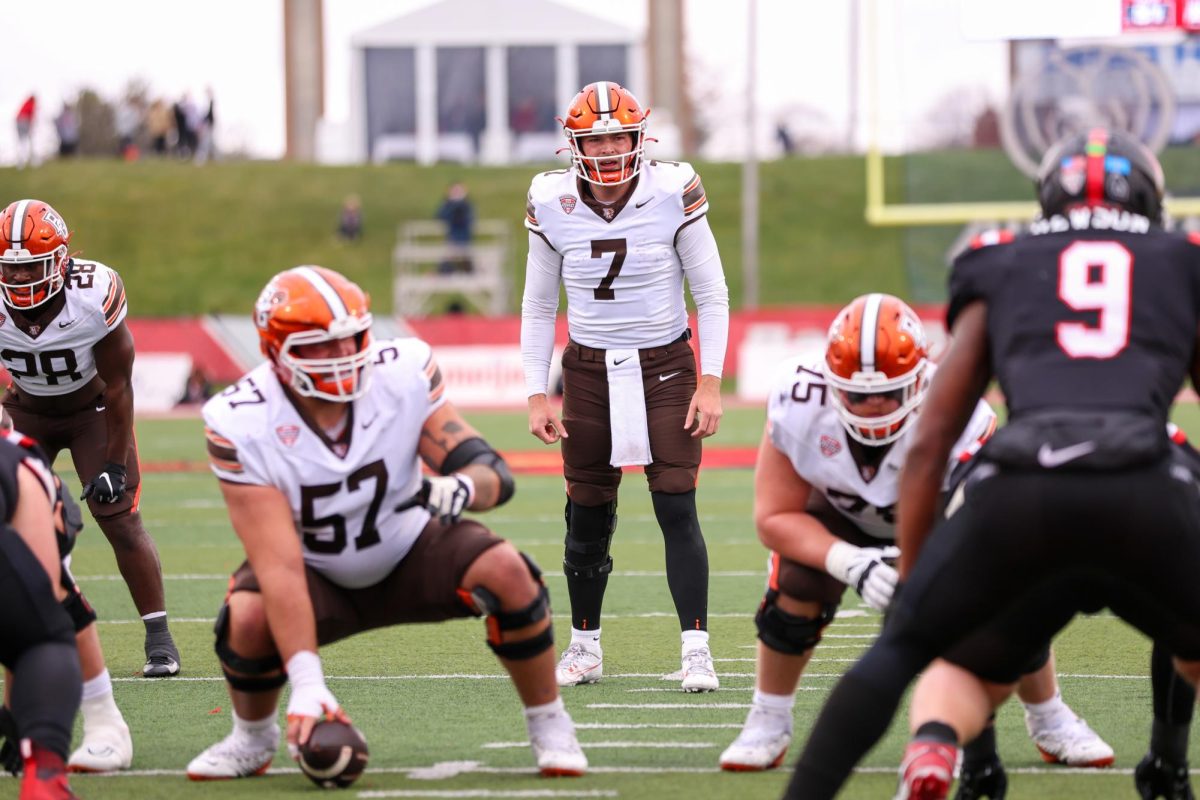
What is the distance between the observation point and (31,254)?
232 inches

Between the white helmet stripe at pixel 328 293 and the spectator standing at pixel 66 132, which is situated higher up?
the spectator standing at pixel 66 132

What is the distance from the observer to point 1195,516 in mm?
3240

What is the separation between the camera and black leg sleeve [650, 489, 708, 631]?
18.5 ft

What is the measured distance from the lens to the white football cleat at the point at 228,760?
438 centimetres

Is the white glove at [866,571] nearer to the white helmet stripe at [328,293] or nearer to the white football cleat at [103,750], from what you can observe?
the white helmet stripe at [328,293]

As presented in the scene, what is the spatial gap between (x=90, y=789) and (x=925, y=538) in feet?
7.15

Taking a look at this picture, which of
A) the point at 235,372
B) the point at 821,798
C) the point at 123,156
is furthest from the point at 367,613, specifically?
the point at 123,156

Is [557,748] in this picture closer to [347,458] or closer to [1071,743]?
[347,458]

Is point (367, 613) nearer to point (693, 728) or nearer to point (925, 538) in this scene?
point (693, 728)

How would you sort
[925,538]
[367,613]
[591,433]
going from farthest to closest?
1. [591,433]
2. [367,613]
3. [925,538]

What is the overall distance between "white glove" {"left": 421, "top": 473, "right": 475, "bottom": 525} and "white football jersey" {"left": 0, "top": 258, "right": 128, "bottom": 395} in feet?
8.03

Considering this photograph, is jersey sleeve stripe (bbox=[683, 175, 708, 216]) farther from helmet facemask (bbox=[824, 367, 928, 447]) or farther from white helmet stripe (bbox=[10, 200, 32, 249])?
white helmet stripe (bbox=[10, 200, 32, 249])

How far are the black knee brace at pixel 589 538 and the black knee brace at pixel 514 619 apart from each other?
1.60 metres

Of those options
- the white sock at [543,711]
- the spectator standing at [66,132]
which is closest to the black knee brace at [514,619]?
the white sock at [543,711]
